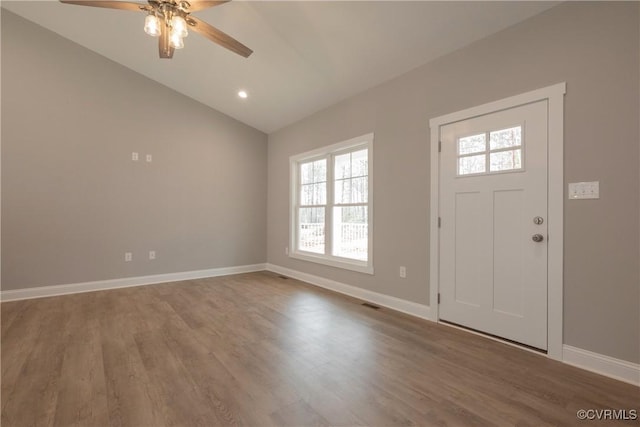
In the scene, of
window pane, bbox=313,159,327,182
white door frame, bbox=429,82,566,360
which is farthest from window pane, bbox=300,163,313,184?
white door frame, bbox=429,82,566,360

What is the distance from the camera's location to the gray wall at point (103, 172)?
373 cm

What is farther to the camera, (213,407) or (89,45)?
(89,45)

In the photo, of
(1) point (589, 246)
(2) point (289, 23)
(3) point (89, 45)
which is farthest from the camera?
(3) point (89, 45)

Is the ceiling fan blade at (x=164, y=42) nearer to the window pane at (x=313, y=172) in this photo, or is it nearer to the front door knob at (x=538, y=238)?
the window pane at (x=313, y=172)

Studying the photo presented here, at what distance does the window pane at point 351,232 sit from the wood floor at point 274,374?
0.97 meters

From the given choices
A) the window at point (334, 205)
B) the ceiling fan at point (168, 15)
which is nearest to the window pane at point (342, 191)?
the window at point (334, 205)

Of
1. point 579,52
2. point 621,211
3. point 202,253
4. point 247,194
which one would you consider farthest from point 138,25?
point 621,211

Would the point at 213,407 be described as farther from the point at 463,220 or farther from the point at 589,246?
the point at 589,246

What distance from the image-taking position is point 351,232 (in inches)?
163

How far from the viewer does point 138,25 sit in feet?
11.6

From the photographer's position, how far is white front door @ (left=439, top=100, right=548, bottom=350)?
90.7 inches

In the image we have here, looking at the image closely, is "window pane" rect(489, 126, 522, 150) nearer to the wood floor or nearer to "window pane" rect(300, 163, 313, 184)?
the wood floor

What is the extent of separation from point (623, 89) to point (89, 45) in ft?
19.6

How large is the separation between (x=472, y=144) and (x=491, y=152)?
0.65ft
